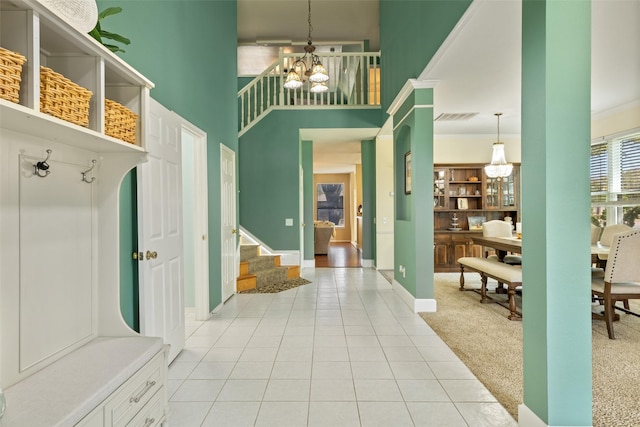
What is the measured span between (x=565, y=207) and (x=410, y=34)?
3.38m

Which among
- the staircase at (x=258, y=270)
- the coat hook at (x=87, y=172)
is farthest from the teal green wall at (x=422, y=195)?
the coat hook at (x=87, y=172)

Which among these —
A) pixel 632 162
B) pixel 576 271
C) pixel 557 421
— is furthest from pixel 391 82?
pixel 557 421

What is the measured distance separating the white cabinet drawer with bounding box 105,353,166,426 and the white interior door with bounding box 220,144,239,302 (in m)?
2.94

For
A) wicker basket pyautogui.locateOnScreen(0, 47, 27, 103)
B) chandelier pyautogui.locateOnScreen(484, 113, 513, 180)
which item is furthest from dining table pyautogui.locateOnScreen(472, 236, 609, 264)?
wicker basket pyautogui.locateOnScreen(0, 47, 27, 103)

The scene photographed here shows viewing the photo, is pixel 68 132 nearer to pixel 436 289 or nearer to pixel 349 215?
pixel 436 289

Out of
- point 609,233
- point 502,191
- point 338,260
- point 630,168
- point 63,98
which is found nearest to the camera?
point 63,98

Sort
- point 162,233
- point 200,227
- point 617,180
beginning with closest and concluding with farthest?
point 162,233, point 200,227, point 617,180

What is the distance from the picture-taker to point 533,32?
1834 millimetres

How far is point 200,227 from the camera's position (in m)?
3.96

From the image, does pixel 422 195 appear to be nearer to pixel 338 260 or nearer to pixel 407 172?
pixel 407 172

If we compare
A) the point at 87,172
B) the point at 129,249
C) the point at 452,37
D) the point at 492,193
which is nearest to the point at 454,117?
the point at 492,193

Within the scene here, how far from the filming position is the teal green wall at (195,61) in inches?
97.8

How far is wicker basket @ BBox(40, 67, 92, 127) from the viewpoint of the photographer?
45.4 inches

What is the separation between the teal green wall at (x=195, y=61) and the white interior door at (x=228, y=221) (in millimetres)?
209
